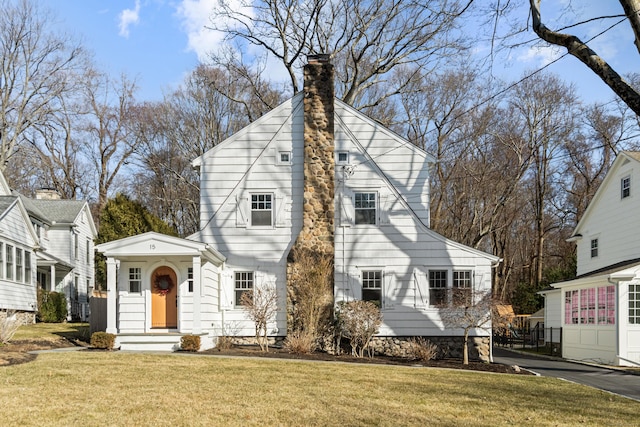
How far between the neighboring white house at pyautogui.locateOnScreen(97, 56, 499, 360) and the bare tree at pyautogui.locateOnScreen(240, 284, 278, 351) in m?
0.63

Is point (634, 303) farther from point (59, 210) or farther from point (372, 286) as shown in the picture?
point (59, 210)

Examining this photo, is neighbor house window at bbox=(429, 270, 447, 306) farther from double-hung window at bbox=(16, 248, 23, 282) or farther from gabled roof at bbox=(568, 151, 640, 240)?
double-hung window at bbox=(16, 248, 23, 282)

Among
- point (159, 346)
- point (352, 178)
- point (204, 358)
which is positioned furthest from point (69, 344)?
point (352, 178)

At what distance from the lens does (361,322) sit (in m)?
17.5

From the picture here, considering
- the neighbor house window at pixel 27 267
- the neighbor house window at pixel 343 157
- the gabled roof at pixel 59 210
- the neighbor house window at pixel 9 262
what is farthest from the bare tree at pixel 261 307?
the gabled roof at pixel 59 210

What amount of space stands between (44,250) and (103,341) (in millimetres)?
13881

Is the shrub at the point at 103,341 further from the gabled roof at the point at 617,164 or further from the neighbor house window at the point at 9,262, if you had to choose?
the gabled roof at the point at 617,164

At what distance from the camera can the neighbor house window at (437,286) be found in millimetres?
19297

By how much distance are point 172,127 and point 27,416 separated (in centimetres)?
3080

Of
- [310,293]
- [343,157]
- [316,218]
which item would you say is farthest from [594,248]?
[310,293]

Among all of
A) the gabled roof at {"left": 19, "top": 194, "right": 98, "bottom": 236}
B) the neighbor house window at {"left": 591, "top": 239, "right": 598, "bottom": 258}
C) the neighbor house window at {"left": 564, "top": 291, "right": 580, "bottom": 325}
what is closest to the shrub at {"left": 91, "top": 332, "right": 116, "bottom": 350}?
the gabled roof at {"left": 19, "top": 194, "right": 98, "bottom": 236}

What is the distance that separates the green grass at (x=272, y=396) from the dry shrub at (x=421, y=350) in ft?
12.1

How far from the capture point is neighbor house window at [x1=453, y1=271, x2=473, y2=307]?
56.9 ft

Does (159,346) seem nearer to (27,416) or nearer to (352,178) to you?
(352,178)
